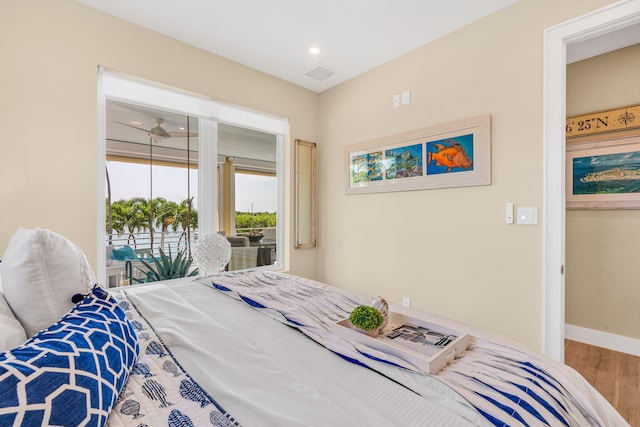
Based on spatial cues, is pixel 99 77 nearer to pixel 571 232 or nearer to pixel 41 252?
pixel 41 252

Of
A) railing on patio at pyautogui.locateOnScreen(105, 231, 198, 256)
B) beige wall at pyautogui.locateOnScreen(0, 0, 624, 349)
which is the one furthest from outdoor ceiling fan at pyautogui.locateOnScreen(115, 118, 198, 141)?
railing on patio at pyautogui.locateOnScreen(105, 231, 198, 256)

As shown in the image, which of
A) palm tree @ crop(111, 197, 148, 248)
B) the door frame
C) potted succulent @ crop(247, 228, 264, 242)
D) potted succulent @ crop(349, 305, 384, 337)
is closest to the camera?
potted succulent @ crop(349, 305, 384, 337)

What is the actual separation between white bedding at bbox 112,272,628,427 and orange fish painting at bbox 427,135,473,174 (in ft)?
5.24

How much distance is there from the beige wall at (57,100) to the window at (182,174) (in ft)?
0.38

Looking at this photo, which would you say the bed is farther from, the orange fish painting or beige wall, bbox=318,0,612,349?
the orange fish painting

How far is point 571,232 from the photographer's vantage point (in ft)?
9.19

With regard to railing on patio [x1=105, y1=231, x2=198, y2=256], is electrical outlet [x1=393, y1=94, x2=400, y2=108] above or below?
above

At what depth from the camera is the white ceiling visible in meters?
2.12

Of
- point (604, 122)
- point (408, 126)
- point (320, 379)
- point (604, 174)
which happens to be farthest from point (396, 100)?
point (320, 379)

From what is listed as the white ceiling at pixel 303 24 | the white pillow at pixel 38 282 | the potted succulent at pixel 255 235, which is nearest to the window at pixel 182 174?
the potted succulent at pixel 255 235

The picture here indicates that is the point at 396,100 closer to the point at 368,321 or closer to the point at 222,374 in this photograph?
the point at 368,321

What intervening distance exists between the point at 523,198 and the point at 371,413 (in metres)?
2.00

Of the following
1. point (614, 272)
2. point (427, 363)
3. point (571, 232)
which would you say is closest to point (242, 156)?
point (427, 363)

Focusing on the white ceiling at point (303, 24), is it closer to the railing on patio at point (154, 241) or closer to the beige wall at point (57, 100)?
the beige wall at point (57, 100)
